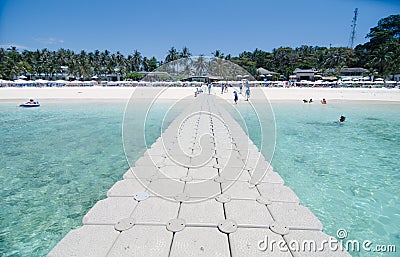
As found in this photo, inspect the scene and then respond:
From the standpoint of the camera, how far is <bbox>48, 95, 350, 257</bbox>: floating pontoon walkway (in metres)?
2.18

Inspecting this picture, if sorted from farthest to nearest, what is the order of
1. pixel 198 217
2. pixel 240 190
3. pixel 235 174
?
pixel 235 174
pixel 240 190
pixel 198 217

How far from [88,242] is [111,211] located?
557mm

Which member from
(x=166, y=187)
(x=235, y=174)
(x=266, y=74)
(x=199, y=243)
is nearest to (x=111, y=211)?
(x=166, y=187)

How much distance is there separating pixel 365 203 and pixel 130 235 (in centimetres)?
446

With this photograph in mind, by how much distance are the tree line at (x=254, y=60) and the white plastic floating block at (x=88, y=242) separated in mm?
49545

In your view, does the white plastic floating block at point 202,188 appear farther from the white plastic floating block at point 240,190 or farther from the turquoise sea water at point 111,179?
the turquoise sea water at point 111,179

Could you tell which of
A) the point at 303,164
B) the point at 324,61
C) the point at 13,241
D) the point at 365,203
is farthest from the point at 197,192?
the point at 324,61

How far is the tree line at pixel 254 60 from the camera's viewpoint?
51.2 meters

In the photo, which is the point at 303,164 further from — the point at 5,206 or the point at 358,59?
the point at 358,59

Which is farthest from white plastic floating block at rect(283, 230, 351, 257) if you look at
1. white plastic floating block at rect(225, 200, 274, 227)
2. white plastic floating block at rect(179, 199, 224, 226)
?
white plastic floating block at rect(179, 199, 224, 226)

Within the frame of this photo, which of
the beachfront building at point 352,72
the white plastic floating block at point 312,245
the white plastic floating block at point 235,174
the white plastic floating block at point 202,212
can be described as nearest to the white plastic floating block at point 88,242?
the white plastic floating block at point 202,212

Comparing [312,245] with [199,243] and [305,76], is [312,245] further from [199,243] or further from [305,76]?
[305,76]

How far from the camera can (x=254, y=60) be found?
253 feet

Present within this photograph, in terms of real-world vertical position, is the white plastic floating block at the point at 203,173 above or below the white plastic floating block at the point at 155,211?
above
